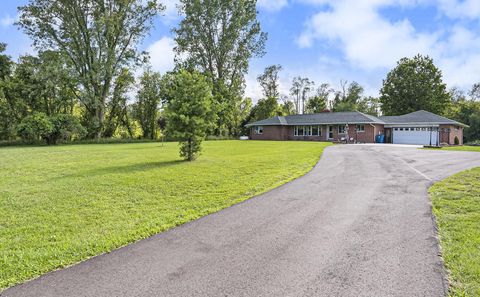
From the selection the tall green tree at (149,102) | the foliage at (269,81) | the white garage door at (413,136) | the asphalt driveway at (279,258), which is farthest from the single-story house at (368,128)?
the asphalt driveway at (279,258)

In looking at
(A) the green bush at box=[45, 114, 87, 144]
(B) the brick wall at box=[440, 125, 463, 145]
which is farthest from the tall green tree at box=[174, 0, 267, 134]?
(B) the brick wall at box=[440, 125, 463, 145]

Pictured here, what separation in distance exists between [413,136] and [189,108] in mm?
31427

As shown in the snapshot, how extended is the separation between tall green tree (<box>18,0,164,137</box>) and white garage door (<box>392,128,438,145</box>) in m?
33.1

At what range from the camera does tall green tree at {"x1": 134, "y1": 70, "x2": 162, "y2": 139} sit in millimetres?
40500

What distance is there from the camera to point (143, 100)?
41156mm

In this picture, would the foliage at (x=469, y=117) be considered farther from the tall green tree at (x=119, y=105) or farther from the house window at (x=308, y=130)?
the tall green tree at (x=119, y=105)

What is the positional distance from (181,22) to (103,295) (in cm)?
4039

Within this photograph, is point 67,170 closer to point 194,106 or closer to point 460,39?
point 194,106

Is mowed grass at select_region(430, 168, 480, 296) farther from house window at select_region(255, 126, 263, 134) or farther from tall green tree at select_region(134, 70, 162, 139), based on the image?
tall green tree at select_region(134, 70, 162, 139)

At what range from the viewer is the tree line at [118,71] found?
29.8 metres

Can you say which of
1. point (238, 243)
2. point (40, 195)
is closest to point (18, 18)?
point (40, 195)

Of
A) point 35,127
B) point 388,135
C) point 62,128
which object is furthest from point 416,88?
point 35,127

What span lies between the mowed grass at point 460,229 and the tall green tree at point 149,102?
3748cm

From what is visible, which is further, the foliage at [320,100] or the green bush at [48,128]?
the foliage at [320,100]
